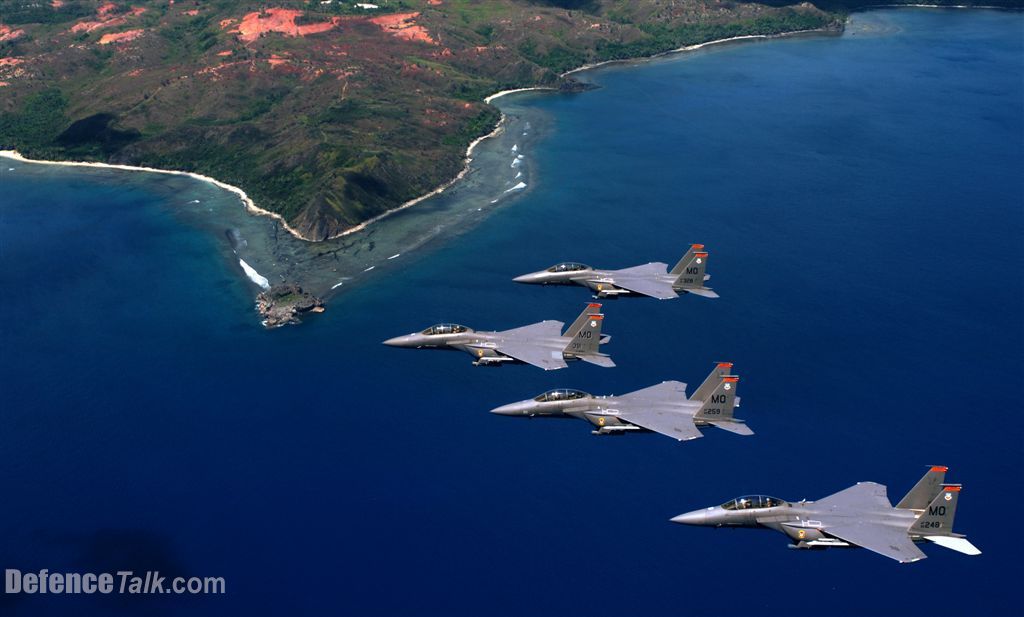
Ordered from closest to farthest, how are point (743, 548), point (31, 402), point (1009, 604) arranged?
point (1009, 604), point (743, 548), point (31, 402)

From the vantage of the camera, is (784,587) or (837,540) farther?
(784,587)

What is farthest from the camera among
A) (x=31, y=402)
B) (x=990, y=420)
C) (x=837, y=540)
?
(x=31, y=402)

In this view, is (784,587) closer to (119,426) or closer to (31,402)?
(119,426)

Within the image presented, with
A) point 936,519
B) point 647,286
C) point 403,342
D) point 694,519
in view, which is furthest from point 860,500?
point 403,342

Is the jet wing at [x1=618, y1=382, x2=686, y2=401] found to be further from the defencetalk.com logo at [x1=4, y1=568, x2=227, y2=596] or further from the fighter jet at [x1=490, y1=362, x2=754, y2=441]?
the defencetalk.com logo at [x1=4, y1=568, x2=227, y2=596]

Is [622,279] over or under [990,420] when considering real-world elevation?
over

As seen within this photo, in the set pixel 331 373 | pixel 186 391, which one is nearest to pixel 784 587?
pixel 331 373

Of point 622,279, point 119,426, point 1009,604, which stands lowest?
point 1009,604

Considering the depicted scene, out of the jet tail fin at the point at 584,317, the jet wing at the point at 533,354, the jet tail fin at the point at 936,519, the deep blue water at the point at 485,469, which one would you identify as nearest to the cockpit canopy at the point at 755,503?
the jet tail fin at the point at 936,519
